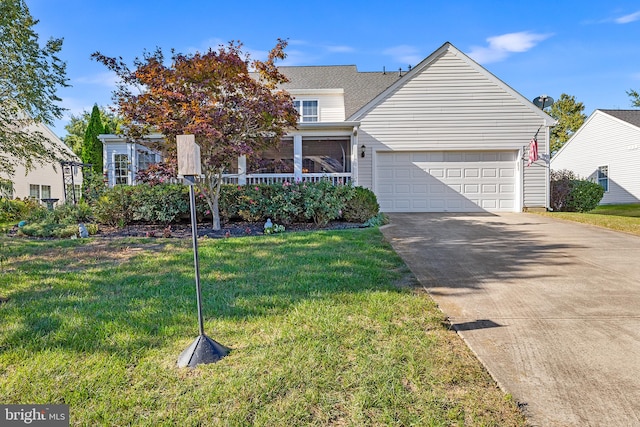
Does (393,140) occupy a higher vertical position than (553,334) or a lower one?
higher

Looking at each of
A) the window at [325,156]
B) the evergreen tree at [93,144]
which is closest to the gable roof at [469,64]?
the window at [325,156]

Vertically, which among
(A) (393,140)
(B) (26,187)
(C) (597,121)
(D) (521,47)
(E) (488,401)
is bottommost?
→ (E) (488,401)

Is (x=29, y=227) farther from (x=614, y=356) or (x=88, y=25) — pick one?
(x=614, y=356)

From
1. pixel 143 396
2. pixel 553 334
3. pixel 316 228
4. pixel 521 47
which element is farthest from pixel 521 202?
pixel 143 396

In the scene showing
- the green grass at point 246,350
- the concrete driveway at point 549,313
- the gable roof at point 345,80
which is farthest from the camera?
the gable roof at point 345,80

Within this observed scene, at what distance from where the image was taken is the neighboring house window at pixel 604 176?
1953cm

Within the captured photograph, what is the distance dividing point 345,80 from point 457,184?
25.8 ft

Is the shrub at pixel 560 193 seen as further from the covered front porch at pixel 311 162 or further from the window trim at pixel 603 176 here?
the window trim at pixel 603 176

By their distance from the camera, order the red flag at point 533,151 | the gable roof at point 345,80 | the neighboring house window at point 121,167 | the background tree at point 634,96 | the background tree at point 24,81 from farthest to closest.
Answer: the background tree at point 634,96, the gable roof at point 345,80, the neighboring house window at point 121,167, the red flag at point 533,151, the background tree at point 24,81

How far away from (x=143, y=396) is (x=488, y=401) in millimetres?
1821

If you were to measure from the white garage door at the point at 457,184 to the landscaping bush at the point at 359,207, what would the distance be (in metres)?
3.19

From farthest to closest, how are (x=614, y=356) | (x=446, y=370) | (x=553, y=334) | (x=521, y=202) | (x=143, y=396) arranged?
(x=521, y=202) < (x=553, y=334) < (x=614, y=356) < (x=446, y=370) < (x=143, y=396)

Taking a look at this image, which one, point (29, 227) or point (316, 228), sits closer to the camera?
point (29, 227)

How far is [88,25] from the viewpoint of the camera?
945cm
